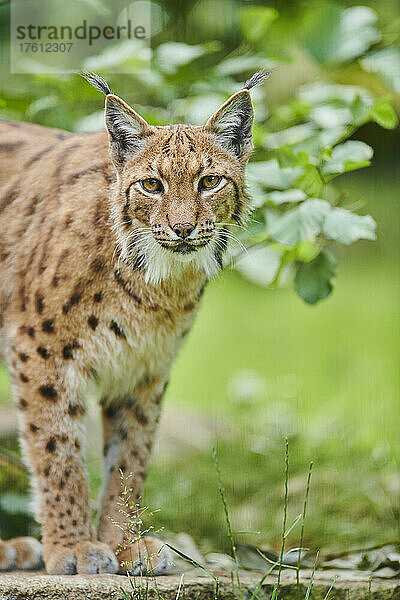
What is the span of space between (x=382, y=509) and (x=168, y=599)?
224 centimetres

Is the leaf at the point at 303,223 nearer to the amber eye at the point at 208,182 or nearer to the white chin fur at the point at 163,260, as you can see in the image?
the white chin fur at the point at 163,260

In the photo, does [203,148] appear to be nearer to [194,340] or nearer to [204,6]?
[204,6]

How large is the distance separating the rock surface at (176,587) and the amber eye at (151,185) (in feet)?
4.50

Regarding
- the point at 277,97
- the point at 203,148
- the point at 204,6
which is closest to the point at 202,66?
the point at 204,6

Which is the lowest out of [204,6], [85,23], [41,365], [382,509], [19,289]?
[382,509]

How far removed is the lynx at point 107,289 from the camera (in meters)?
2.98

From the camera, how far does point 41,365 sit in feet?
10.9

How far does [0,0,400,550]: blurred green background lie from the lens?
13.7 feet

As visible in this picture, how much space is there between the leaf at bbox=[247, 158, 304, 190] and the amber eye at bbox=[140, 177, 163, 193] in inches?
30.3

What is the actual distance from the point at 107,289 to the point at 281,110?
159cm

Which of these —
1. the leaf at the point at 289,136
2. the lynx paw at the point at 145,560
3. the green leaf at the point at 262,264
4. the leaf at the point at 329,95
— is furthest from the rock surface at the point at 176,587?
the leaf at the point at 329,95

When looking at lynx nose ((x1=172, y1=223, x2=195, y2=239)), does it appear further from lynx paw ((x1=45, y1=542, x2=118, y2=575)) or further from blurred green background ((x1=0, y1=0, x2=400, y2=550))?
lynx paw ((x1=45, y1=542, x2=118, y2=575))

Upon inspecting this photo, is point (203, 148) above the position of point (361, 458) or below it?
above

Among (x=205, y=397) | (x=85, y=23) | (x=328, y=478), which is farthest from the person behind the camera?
(x=205, y=397)
